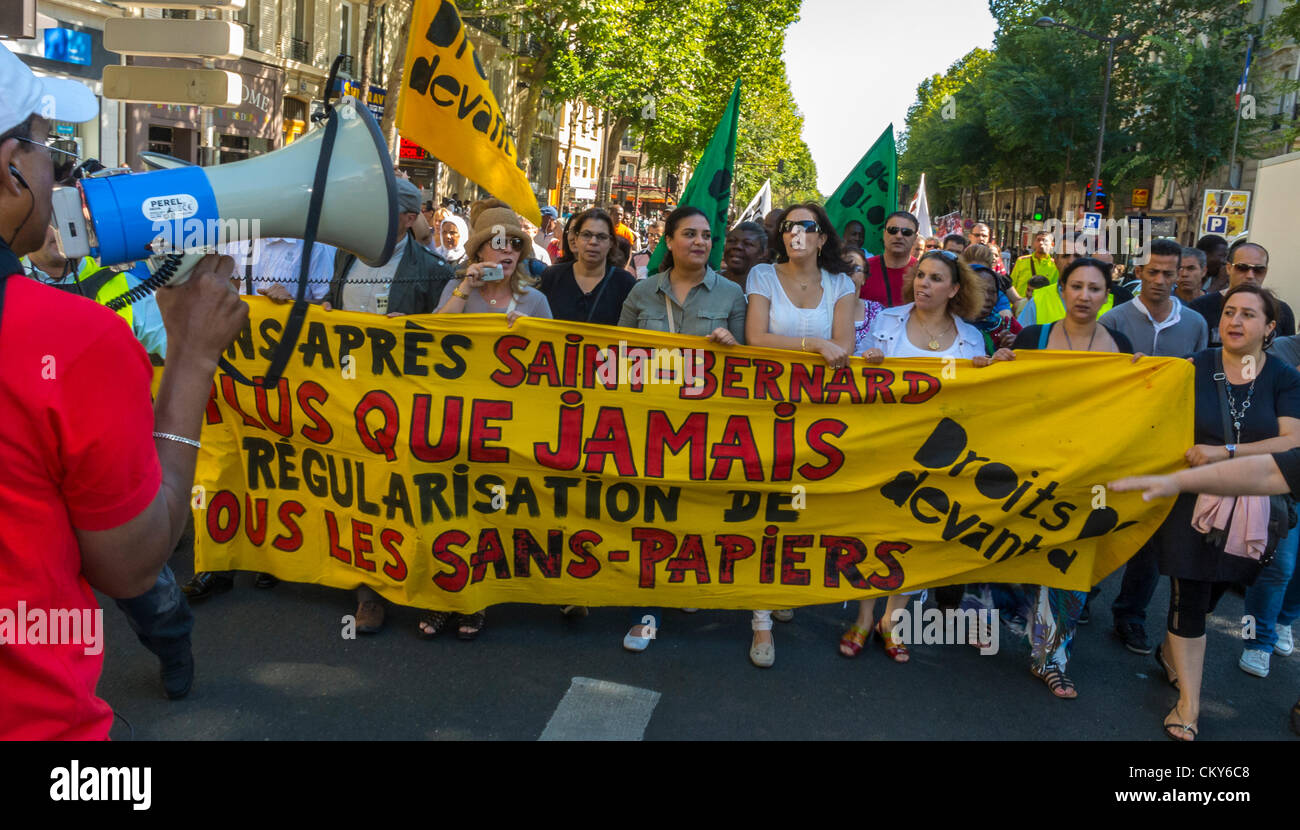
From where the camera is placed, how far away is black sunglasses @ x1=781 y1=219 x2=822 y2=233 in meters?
4.94

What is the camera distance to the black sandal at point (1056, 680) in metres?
4.50

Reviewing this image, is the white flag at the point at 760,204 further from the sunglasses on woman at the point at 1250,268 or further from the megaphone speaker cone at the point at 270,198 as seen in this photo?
the megaphone speaker cone at the point at 270,198

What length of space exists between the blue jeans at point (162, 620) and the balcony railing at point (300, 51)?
2729 cm

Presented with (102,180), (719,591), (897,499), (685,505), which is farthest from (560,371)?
(102,180)

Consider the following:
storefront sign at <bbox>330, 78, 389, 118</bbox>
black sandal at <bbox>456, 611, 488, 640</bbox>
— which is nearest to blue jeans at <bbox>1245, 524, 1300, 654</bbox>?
black sandal at <bbox>456, 611, 488, 640</bbox>

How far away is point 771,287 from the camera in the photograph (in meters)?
4.96

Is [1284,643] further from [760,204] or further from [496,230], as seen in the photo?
[760,204]

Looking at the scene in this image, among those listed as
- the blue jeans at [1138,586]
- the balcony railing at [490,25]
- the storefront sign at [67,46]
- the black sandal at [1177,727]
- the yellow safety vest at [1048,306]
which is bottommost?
the black sandal at [1177,727]

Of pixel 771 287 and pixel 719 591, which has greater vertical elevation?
pixel 771 287

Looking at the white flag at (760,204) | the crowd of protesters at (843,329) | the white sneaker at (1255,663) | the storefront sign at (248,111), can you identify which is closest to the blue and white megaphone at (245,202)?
the crowd of protesters at (843,329)

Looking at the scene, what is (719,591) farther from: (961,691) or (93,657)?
(93,657)

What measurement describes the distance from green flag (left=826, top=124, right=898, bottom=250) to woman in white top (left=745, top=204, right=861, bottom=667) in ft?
11.0
